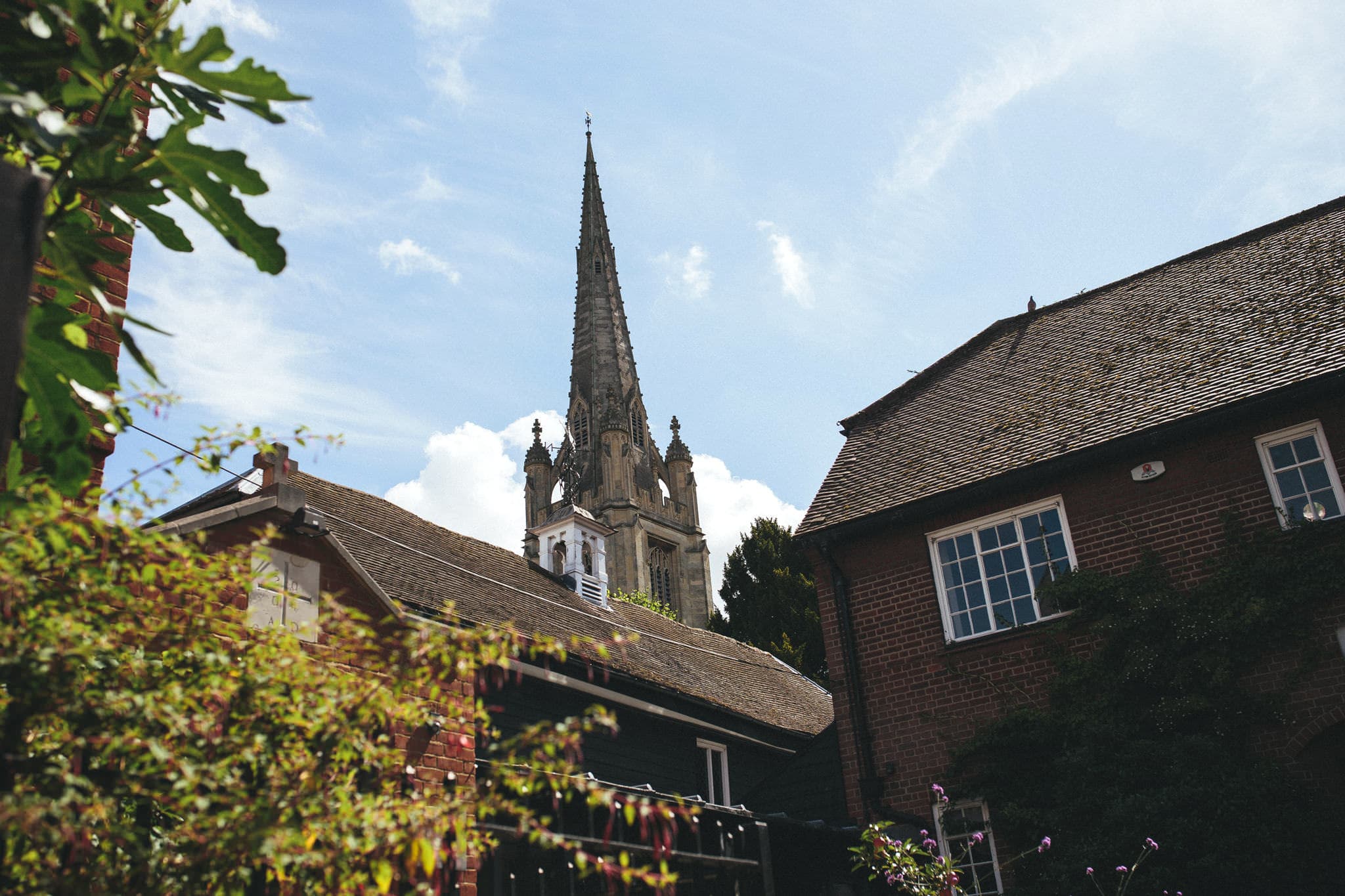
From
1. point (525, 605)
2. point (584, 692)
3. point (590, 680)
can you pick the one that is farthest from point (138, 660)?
point (525, 605)

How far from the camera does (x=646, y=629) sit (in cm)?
2177

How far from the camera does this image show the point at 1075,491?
13711 millimetres

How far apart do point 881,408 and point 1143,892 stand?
29.7 ft

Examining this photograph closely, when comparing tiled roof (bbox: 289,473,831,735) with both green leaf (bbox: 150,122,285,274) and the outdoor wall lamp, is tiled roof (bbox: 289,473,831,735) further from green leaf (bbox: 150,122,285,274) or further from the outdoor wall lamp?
green leaf (bbox: 150,122,285,274)

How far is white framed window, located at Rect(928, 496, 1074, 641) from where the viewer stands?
1366cm

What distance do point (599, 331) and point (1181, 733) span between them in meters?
64.3

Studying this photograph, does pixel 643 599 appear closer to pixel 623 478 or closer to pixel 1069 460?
pixel 623 478

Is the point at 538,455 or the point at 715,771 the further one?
the point at 538,455

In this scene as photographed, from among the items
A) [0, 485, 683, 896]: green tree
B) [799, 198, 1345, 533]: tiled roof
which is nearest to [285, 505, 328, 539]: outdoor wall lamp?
[0, 485, 683, 896]: green tree

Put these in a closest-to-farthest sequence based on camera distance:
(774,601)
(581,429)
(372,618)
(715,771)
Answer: (372,618), (715,771), (774,601), (581,429)

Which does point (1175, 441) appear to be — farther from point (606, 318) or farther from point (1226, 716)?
point (606, 318)

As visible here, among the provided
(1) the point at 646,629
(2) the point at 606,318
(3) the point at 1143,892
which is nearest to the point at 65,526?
(3) the point at 1143,892

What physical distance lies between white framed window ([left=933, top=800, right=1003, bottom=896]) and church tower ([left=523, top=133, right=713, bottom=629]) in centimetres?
4725

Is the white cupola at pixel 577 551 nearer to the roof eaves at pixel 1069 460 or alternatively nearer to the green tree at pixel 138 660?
the roof eaves at pixel 1069 460
